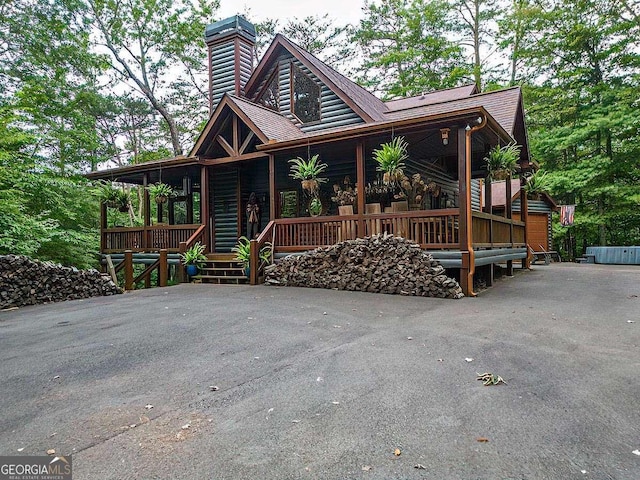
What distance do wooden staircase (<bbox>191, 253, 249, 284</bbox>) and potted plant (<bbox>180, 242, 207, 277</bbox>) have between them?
133mm

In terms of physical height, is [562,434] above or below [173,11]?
below

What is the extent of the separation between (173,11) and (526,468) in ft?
85.1

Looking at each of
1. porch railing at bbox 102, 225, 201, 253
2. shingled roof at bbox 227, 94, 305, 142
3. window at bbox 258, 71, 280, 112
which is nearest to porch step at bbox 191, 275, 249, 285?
porch railing at bbox 102, 225, 201, 253

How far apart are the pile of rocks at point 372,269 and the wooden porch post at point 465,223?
1.17 feet

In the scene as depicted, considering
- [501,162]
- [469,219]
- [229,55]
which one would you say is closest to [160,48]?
[229,55]

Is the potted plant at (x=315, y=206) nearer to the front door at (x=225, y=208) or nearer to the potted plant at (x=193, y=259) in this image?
the potted plant at (x=193, y=259)

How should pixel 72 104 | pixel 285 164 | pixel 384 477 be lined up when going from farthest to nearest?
pixel 72 104 < pixel 285 164 < pixel 384 477

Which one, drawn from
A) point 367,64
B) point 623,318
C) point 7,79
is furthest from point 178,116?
point 623,318

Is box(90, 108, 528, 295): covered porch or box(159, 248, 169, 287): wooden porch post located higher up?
box(90, 108, 528, 295): covered porch

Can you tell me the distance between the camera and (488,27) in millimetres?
22078

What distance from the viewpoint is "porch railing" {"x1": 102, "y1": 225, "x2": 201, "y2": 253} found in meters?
11.7

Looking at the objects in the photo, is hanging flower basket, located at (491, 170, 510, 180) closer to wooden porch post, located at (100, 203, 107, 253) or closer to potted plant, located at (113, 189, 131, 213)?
potted plant, located at (113, 189, 131, 213)

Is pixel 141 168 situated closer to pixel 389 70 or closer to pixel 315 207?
pixel 315 207

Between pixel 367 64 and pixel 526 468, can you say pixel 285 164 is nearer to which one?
pixel 526 468
